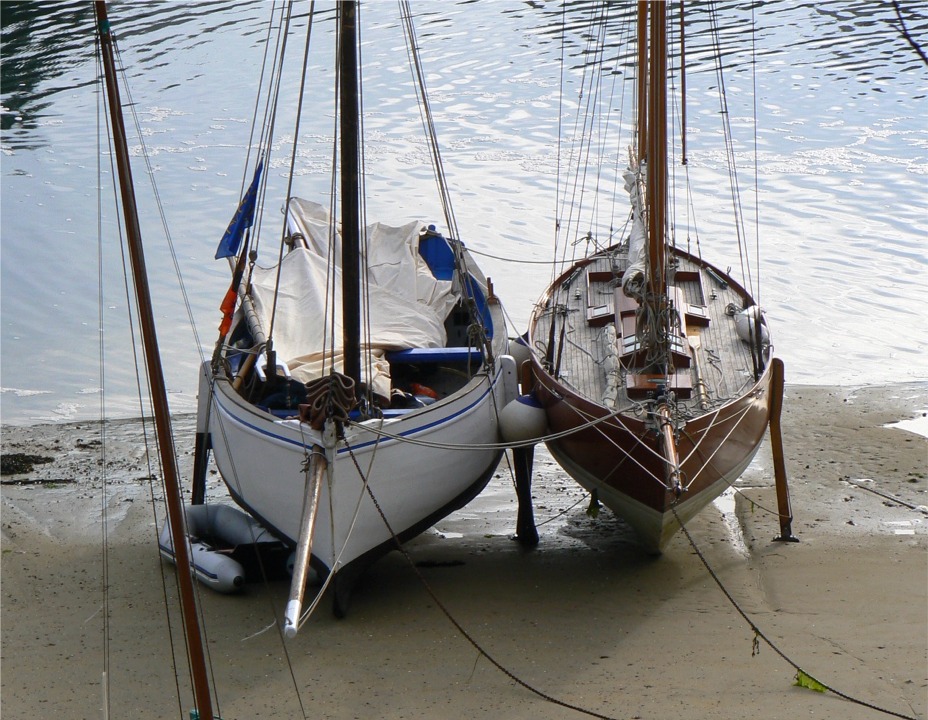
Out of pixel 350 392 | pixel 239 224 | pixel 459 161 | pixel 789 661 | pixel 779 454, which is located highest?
pixel 239 224

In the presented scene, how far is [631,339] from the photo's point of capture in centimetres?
1204

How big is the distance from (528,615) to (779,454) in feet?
12.3

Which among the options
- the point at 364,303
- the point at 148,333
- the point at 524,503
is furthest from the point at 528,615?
the point at 148,333

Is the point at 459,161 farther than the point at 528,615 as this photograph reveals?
Yes

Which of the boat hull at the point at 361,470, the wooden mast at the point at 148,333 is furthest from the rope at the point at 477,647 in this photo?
the wooden mast at the point at 148,333

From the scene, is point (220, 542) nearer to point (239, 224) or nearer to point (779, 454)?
point (239, 224)

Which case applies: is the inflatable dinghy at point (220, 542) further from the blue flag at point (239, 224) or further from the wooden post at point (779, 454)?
the wooden post at point (779, 454)

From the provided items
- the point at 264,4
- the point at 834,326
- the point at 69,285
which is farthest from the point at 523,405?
the point at 264,4

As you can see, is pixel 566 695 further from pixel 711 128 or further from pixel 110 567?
pixel 711 128

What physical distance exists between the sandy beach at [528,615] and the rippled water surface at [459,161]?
388 centimetres

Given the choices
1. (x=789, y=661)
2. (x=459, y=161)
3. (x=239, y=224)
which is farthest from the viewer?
(x=459, y=161)

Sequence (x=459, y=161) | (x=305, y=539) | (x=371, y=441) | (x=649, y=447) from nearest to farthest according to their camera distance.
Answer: (x=305, y=539)
(x=371, y=441)
(x=649, y=447)
(x=459, y=161)

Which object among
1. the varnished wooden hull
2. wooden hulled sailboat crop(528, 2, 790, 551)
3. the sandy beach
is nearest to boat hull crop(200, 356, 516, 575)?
the sandy beach

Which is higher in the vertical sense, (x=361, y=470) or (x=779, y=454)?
(x=361, y=470)
